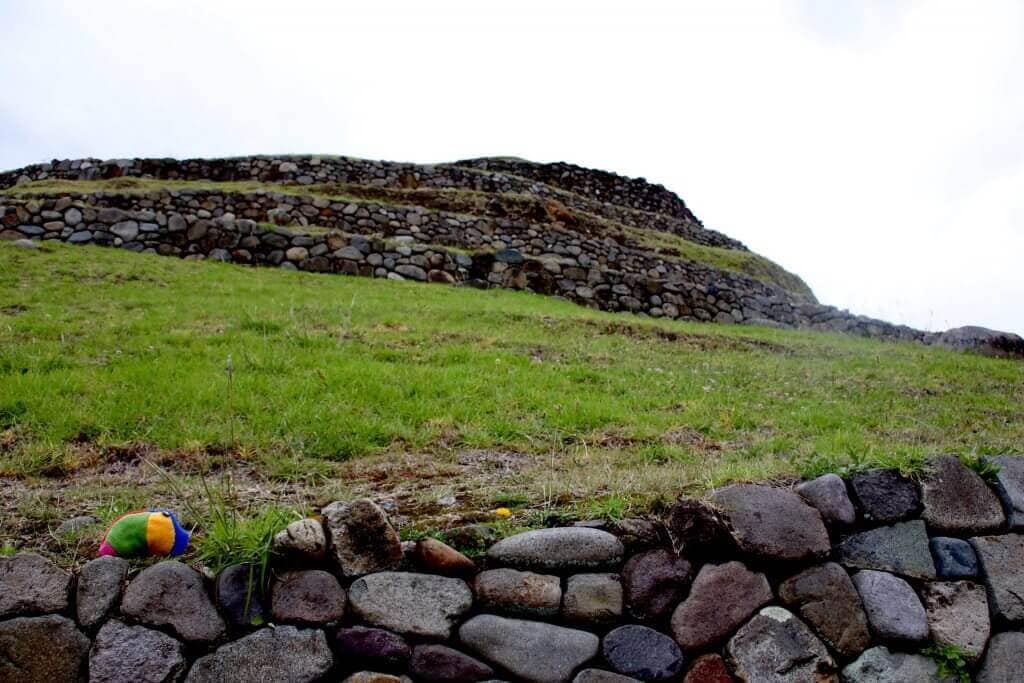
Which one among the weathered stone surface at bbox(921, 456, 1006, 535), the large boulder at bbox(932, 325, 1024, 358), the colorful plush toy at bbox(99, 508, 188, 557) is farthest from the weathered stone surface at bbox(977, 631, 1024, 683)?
the large boulder at bbox(932, 325, 1024, 358)

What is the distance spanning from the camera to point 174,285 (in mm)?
9609

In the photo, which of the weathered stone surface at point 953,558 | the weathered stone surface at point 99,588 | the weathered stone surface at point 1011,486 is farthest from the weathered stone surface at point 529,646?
the weathered stone surface at point 1011,486

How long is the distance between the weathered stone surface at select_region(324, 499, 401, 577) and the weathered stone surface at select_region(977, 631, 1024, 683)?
2683 millimetres

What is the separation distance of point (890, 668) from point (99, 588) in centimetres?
321

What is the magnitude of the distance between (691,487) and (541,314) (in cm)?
664

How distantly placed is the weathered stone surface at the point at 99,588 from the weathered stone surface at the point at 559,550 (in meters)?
1.40

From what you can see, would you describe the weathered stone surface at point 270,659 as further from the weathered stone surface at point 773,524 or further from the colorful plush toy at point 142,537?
the weathered stone surface at point 773,524

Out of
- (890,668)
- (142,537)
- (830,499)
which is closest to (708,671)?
(890,668)

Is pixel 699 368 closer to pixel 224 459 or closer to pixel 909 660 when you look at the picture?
pixel 909 660

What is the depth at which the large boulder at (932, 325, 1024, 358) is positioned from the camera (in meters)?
12.0

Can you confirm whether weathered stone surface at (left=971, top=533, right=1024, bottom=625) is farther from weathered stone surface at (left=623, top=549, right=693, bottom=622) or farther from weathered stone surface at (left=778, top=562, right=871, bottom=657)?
weathered stone surface at (left=623, top=549, right=693, bottom=622)

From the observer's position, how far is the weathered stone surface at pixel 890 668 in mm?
2957

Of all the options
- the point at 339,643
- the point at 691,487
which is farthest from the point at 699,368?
the point at 339,643

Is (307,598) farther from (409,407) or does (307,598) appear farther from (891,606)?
(891,606)
